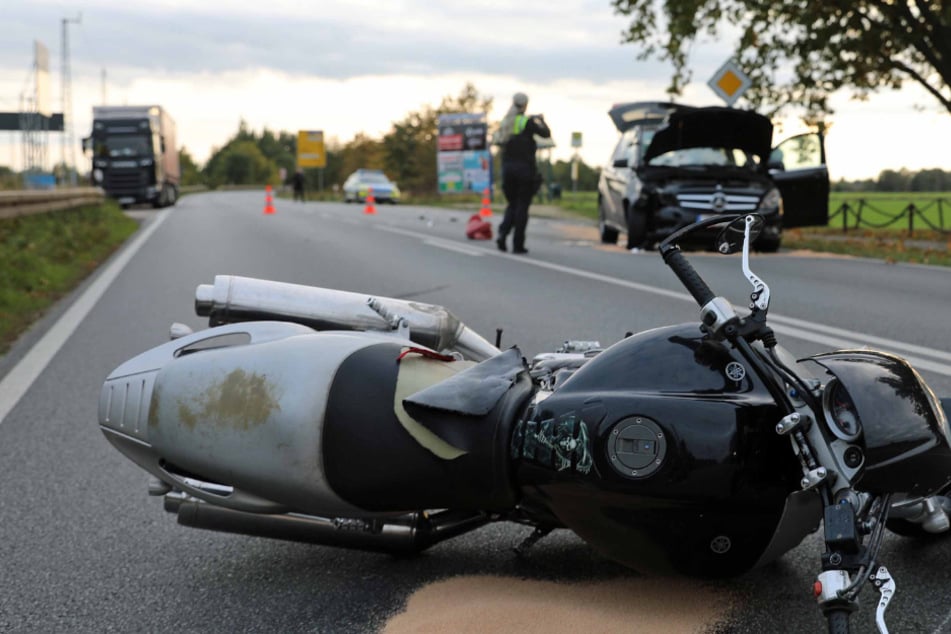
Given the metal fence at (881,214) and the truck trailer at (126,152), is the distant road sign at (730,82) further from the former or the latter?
the truck trailer at (126,152)

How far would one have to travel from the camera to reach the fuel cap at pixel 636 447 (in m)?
2.25

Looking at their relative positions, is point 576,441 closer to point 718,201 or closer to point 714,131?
point 718,201

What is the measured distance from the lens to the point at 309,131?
318ft

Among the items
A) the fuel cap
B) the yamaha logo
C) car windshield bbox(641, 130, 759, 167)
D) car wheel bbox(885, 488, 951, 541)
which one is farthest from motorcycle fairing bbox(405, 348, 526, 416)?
car windshield bbox(641, 130, 759, 167)

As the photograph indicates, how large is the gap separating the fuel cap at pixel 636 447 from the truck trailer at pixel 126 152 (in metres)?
37.2

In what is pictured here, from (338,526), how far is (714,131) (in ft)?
40.0

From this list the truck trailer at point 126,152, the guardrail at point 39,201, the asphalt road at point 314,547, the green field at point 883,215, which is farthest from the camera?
the truck trailer at point 126,152

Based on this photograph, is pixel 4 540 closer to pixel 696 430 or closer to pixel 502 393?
pixel 502 393

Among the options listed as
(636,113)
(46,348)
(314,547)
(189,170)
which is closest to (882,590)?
(314,547)

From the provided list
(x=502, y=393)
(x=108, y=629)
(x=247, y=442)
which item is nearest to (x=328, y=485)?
(x=247, y=442)

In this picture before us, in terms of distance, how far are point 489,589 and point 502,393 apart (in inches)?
25.0

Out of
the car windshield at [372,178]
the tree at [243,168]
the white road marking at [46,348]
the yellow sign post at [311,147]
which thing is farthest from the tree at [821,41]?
the tree at [243,168]

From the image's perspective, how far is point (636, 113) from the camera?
16.2m

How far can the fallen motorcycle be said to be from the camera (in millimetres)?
2246
